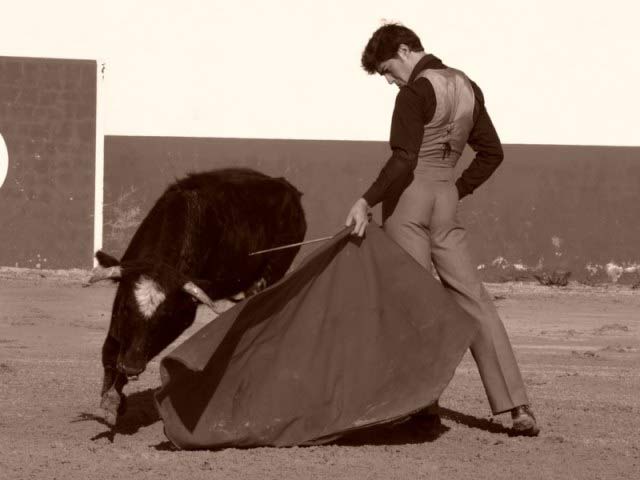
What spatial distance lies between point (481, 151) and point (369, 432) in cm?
112

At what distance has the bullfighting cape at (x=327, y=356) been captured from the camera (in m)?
5.43

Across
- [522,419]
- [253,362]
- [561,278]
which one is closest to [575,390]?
[522,419]

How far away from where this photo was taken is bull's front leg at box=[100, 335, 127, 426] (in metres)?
5.70

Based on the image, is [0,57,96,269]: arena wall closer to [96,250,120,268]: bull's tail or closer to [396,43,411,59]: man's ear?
[96,250,120,268]: bull's tail

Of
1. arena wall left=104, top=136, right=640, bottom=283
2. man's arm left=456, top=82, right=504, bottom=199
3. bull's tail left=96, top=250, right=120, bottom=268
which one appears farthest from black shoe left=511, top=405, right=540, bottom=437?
arena wall left=104, top=136, right=640, bottom=283

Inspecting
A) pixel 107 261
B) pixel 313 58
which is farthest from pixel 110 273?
pixel 313 58

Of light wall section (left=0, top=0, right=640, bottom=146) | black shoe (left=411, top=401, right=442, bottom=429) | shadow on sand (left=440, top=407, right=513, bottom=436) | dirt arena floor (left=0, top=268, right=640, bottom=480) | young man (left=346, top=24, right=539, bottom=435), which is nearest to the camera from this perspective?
dirt arena floor (left=0, top=268, right=640, bottom=480)

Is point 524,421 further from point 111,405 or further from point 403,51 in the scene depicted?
point 111,405

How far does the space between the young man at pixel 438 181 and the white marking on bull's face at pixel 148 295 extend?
2.45 feet

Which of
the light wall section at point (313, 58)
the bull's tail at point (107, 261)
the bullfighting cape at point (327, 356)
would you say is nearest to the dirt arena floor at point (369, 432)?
the bullfighting cape at point (327, 356)

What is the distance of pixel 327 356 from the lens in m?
5.61

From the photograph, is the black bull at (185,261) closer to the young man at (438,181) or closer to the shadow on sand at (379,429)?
the shadow on sand at (379,429)

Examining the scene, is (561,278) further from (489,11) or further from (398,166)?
(398,166)

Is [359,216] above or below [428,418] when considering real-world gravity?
above
